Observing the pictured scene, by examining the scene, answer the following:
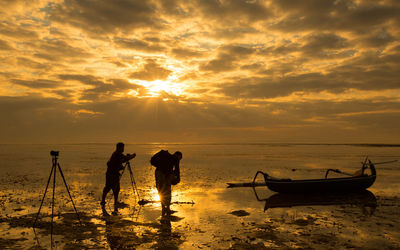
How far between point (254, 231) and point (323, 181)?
10419mm

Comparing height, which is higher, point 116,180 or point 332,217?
point 116,180

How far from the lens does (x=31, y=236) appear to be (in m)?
8.59

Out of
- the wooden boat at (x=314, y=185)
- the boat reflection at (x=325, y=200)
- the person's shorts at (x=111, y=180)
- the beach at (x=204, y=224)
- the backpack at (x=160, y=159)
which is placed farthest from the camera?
the wooden boat at (x=314, y=185)

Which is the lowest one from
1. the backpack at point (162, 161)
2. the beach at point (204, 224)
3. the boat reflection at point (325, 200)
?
the boat reflection at point (325, 200)

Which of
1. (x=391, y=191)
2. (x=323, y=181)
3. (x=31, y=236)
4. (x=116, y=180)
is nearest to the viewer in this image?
(x=31, y=236)

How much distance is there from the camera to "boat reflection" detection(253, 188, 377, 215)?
1467cm

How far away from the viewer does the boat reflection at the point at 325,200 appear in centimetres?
1467

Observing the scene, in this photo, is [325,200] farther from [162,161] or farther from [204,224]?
[162,161]

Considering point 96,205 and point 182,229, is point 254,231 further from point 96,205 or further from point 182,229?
point 96,205

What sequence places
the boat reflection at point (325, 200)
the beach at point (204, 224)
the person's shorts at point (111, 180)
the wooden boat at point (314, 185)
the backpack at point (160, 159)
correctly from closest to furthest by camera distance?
the beach at point (204, 224) → the backpack at point (160, 159) → the person's shorts at point (111, 180) → the boat reflection at point (325, 200) → the wooden boat at point (314, 185)

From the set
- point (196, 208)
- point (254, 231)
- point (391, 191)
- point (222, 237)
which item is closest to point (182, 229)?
point (222, 237)

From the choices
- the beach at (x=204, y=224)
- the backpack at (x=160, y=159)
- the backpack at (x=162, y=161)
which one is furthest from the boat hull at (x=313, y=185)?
the backpack at (x=160, y=159)

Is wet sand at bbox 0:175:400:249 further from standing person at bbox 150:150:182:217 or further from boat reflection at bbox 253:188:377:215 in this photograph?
standing person at bbox 150:150:182:217

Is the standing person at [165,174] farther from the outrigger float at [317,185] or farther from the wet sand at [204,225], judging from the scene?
the outrigger float at [317,185]
